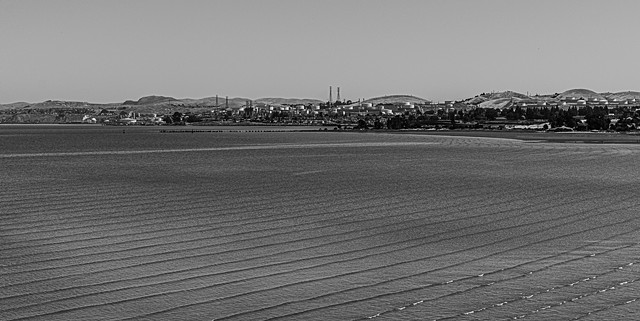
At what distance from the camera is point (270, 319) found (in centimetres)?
689

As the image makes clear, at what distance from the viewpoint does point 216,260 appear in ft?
31.8

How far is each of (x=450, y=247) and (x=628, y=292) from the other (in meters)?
3.16

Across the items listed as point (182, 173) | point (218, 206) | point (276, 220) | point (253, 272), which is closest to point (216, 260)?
point (253, 272)

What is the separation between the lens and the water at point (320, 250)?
7375mm

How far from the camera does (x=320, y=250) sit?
1050cm

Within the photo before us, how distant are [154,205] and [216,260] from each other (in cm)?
641

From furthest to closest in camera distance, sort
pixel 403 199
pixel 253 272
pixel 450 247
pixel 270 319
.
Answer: pixel 403 199 → pixel 450 247 → pixel 253 272 → pixel 270 319

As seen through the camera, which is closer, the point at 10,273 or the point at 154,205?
the point at 10,273

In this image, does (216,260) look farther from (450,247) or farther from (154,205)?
(154,205)

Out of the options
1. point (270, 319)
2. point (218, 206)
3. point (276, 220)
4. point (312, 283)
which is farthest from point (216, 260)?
point (218, 206)

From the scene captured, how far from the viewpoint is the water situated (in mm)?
7375

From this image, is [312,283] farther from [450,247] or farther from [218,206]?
[218,206]

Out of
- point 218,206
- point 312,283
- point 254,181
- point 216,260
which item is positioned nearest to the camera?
point 312,283

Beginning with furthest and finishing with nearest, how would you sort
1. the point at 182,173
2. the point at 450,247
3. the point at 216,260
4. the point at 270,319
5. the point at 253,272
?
the point at 182,173
the point at 450,247
the point at 216,260
the point at 253,272
the point at 270,319
